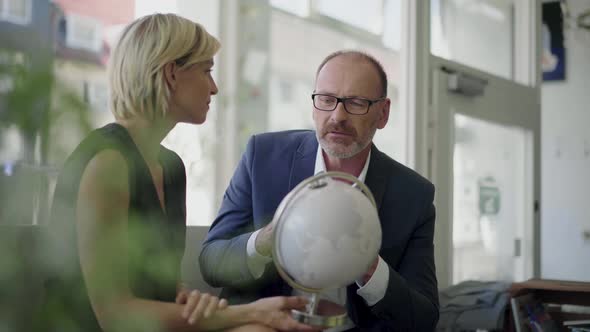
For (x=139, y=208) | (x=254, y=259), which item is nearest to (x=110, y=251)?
(x=139, y=208)

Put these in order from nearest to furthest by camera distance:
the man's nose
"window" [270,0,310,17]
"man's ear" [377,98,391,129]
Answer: the man's nose < "man's ear" [377,98,391,129] < "window" [270,0,310,17]

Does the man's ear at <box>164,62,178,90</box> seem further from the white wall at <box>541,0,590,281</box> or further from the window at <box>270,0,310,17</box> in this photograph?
the white wall at <box>541,0,590,281</box>

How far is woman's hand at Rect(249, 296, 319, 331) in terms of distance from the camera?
970 mm

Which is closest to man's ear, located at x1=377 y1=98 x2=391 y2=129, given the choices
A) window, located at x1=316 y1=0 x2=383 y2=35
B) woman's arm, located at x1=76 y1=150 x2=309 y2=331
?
woman's arm, located at x1=76 y1=150 x2=309 y2=331

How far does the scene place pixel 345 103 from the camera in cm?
156

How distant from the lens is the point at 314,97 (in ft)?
5.18

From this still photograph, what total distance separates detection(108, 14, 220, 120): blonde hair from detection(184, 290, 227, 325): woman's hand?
27cm

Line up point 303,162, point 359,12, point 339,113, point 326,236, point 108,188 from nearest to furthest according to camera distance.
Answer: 1. point 108,188
2. point 326,236
3. point 339,113
4. point 303,162
5. point 359,12

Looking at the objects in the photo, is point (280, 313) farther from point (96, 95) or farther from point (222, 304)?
point (96, 95)

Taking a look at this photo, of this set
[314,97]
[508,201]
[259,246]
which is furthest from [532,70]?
[259,246]

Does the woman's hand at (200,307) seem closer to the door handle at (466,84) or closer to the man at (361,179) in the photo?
the man at (361,179)

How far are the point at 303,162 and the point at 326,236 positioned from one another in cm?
90

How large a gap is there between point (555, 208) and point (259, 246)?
4.76 meters

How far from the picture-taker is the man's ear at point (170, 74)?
0.85 metres
